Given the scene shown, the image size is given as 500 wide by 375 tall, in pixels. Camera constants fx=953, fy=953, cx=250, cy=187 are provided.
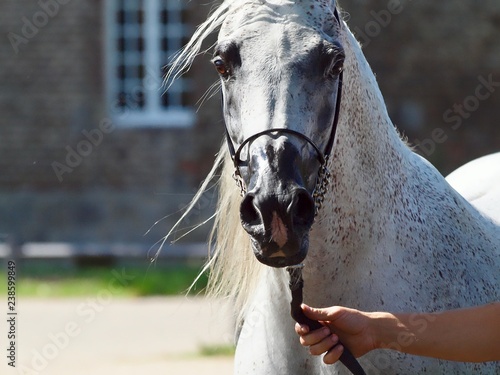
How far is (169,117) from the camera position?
14.3 metres

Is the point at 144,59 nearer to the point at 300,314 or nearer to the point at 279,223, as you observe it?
the point at 300,314

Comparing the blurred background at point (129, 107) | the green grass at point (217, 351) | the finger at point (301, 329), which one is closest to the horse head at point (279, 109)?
the finger at point (301, 329)

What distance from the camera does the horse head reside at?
8.32 ft

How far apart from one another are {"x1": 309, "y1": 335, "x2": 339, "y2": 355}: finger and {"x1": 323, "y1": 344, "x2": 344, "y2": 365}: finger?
0.04 feet

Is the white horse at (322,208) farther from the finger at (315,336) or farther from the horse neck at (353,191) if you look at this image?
the finger at (315,336)

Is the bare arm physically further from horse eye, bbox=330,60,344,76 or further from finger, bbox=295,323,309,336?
horse eye, bbox=330,60,344,76

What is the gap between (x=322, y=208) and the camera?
2.87 metres

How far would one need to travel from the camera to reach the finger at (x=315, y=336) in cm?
269

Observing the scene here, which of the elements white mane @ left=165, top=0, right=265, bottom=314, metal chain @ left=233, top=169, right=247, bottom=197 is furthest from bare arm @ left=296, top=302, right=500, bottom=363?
white mane @ left=165, top=0, right=265, bottom=314

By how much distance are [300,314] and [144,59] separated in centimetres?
1200

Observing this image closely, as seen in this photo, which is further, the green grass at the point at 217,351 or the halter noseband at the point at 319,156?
the green grass at the point at 217,351

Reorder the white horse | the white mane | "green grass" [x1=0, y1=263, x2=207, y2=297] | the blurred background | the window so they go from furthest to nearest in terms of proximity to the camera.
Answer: the window < the blurred background < "green grass" [x1=0, y1=263, x2=207, y2=297] < the white mane < the white horse

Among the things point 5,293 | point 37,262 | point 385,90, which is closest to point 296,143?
point 5,293

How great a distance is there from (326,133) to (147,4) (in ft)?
39.4
